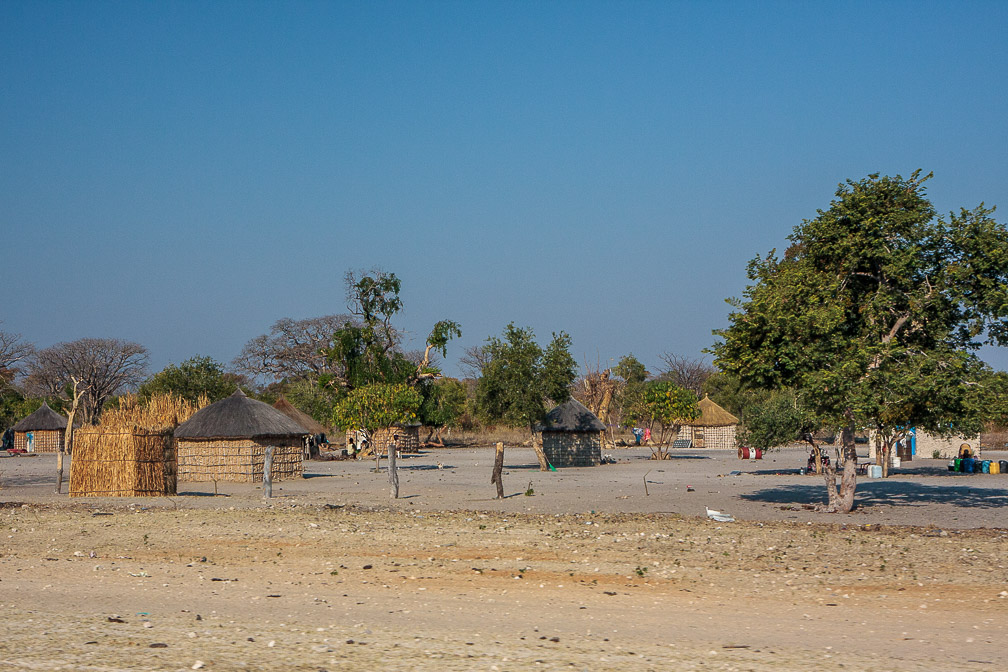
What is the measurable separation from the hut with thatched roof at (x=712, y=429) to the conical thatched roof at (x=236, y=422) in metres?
36.8

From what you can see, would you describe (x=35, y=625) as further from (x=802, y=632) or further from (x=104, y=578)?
(x=802, y=632)

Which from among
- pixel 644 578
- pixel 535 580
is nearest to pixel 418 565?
pixel 535 580

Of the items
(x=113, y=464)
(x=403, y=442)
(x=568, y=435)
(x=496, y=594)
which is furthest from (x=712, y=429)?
(x=496, y=594)

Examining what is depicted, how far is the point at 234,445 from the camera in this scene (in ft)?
113

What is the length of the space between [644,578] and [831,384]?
7934 mm

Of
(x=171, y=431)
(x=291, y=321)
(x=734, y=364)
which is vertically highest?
(x=291, y=321)

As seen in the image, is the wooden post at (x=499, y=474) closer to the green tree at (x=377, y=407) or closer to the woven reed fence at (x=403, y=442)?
the green tree at (x=377, y=407)

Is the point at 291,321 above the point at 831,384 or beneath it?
above

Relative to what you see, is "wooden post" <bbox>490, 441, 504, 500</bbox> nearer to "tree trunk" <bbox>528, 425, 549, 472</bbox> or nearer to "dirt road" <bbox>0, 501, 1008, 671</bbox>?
"dirt road" <bbox>0, 501, 1008, 671</bbox>

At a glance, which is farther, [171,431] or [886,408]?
[171,431]

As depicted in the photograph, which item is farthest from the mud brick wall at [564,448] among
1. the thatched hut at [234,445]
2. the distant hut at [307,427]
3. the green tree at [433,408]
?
the distant hut at [307,427]

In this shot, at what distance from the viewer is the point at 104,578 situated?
1314 centimetres

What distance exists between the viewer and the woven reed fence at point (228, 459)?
1358 inches

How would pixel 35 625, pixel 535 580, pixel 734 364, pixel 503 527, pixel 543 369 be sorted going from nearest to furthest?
pixel 35 625, pixel 535 580, pixel 503 527, pixel 734 364, pixel 543 369
